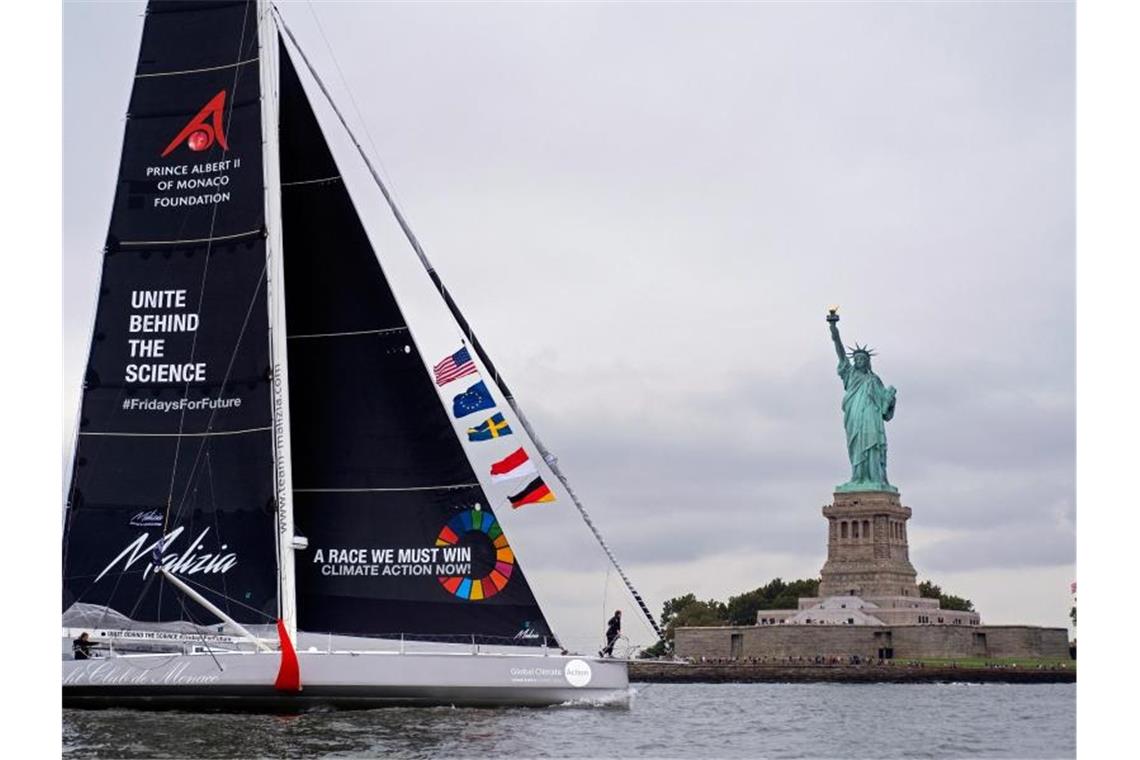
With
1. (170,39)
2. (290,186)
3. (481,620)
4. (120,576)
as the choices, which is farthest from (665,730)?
(170,39)

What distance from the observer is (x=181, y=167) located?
26781 millimetres

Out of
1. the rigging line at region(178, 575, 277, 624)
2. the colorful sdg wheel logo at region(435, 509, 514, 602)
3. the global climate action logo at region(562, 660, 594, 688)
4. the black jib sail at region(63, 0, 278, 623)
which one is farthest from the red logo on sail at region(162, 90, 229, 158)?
the global climate action logo at region(562, 660, 594, 688)

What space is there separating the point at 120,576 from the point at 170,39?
29.3 feet

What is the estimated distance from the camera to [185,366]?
85.7 ft

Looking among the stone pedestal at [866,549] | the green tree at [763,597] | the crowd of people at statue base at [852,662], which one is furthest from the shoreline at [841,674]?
the green tree at [763,597]

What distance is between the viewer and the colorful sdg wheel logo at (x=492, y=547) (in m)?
25.5

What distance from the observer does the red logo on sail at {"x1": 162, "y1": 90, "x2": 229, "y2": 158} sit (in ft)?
87.7

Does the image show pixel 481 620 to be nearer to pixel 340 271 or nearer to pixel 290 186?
pixel 340 271

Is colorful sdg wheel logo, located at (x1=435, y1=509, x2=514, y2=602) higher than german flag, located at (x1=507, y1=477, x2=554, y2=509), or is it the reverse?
german flag, located at (x1=507, y1=477, x2=554, y2=509)

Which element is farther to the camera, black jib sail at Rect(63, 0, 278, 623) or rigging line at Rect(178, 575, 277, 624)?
black jib sail at Rect(63, 0, 278, 623)

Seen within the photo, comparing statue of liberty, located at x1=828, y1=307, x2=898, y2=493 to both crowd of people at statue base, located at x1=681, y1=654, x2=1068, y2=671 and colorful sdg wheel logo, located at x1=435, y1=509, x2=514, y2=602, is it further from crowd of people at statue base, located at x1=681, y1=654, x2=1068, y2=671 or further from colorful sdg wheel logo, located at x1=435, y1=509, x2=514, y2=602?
colorful sdg wheel logo, located at x1=435, y1=509, x2=514, y2=602

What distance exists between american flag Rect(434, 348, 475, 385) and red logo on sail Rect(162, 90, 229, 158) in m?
5.19

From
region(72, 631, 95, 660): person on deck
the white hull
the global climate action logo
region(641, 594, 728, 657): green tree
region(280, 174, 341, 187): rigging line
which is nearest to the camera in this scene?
the white hull

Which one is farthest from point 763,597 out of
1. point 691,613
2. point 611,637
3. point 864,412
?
point 611,637
